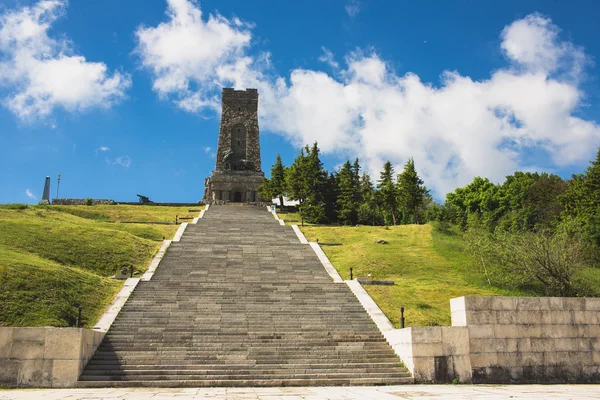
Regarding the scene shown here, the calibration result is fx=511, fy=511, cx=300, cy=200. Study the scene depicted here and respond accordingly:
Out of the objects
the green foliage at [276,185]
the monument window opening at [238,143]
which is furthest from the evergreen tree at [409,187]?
the monument window opening at [238,143]

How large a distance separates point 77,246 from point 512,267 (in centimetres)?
2006

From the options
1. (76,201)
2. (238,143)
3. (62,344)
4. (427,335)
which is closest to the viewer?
(62,344)

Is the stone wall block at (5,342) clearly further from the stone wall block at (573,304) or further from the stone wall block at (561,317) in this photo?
the stone wall block at (573,304)

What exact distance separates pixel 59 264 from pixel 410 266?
15.9 m

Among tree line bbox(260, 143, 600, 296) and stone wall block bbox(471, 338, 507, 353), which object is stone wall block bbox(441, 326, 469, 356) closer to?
stone wall block bbox(471, 338, 507, 353)

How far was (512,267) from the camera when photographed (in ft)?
75.3

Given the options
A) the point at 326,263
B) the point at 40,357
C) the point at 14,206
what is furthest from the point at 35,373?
the point at 14,206

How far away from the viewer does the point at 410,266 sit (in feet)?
82.6

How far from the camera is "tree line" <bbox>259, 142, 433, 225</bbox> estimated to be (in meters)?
43.3

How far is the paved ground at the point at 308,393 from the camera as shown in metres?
9.70

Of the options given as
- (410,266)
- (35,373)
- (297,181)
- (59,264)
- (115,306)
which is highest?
(297,181)

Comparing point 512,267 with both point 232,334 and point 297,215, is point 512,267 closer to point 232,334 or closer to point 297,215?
point 232,334

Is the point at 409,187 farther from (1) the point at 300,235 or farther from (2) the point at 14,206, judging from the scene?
(2) the point at 14,206

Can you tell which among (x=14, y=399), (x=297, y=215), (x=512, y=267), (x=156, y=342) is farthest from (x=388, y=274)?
(x=297, y=215)
